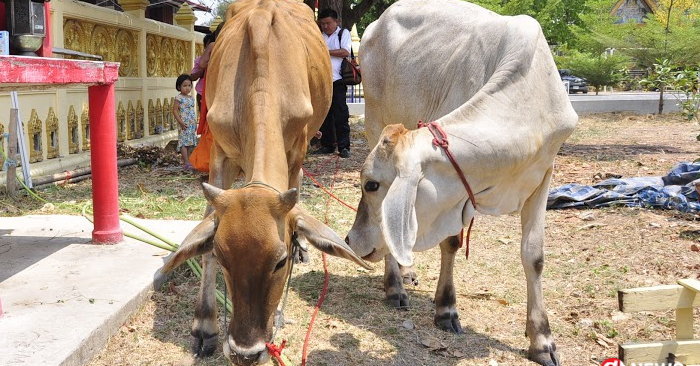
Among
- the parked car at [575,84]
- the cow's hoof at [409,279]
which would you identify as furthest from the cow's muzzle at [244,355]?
the parked car at [575,84]

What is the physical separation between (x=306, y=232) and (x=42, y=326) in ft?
4.99

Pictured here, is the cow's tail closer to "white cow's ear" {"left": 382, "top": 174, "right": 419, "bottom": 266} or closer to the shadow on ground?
"white cow's ear" {"left": 382, "top": 174, "right": 419, "bottom": 266}

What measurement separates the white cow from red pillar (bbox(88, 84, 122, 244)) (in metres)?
2.10

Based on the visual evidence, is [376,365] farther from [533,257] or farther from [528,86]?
[528,86]

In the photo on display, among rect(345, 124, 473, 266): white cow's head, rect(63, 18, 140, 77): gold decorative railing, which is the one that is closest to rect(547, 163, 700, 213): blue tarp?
rect(345, 124, 473, 266): white cow's head

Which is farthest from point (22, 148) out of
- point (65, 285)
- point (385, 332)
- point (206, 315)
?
point (385, 332)

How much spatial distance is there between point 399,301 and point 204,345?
1.39 metres

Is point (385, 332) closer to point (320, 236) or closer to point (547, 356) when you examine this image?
point (547, 356)

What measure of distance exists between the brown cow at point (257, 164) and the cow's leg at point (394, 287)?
0.87 metres

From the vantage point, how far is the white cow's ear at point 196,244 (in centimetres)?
318

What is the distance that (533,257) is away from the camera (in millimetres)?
3957

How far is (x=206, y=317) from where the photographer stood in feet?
13.2

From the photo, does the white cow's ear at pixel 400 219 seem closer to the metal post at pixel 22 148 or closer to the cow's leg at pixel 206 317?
the cow's leg at pixel 206 317

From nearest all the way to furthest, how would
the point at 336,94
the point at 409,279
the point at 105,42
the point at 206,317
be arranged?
the point at 206,317 → the point at 409,279 → the point at 105,42 → the point at 336,94
